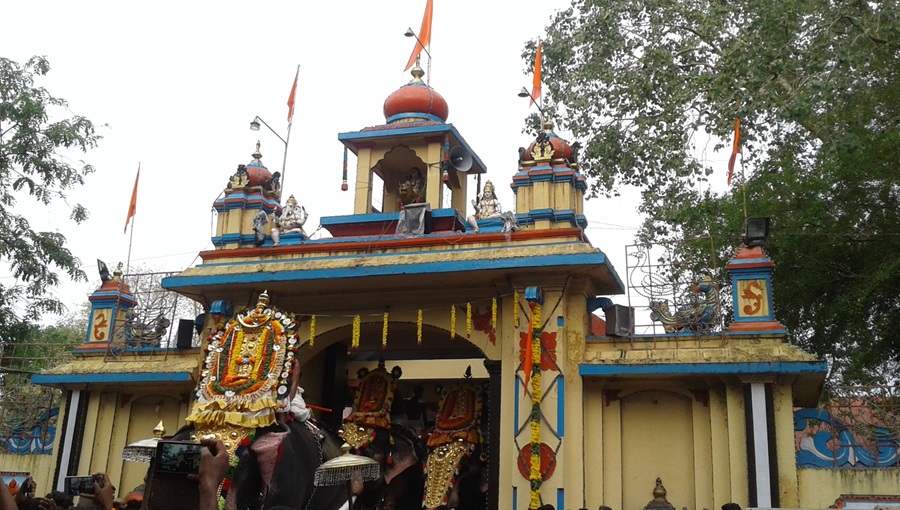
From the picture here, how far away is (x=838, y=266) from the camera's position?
49.4ft

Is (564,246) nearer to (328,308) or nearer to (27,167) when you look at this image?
(328,308)

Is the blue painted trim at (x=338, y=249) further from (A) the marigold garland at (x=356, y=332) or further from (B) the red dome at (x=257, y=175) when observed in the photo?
(B) the red dome at (x=257, y=175)

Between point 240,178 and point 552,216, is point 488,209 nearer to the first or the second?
point 552,216

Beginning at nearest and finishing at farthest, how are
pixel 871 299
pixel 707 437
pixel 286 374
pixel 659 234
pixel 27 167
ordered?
1. pixel 286 374
2. pixel 707 437
3. pixel 871 299
4. pixel 27 167
5. pixel 659 234

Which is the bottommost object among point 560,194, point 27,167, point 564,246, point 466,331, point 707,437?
point 707,437

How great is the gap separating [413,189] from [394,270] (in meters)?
3.14

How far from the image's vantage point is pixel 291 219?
44.7 feet

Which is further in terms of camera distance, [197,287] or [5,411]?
[5,411]

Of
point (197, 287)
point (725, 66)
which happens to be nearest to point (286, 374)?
point (197, 287)

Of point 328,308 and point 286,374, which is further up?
point 328,308

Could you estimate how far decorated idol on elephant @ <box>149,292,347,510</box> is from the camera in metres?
7.79

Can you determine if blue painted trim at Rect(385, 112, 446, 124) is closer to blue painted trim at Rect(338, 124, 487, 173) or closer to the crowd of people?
blue painted trim at Rect(338, 124, 487, 173)

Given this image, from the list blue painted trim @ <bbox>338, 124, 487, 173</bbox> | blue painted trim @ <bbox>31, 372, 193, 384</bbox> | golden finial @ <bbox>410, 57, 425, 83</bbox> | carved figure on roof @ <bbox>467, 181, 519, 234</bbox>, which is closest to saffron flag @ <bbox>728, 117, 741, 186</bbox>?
carved figure on roof @ <bbox>467, 181, 519, 234</bbox>

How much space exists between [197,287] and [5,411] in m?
4.52
